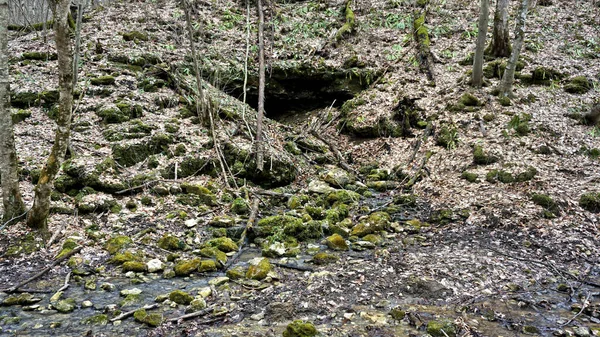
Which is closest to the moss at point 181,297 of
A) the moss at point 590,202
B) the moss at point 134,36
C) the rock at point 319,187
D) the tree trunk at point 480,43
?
the rock at point 319,187

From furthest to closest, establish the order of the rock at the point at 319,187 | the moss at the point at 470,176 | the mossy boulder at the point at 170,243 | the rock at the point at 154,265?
the rock at the point at 319,187 → the moss at the point at 470,176 → the mossy boulder at the point at 170,243 → the rock at the point at 154,265

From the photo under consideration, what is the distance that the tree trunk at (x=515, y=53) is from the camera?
376 inches

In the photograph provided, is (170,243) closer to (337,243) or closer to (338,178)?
(337,243)

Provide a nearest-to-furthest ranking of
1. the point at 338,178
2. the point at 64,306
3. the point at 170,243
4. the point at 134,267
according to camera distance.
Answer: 1. the point at 64,306
2. the point at 134,267
3. the point at 170,243
4. the point at 338,178

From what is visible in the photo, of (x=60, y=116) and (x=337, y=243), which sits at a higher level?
(x=60, y=116)

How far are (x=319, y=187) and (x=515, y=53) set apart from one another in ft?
21.4

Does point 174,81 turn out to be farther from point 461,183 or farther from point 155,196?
point 461,183

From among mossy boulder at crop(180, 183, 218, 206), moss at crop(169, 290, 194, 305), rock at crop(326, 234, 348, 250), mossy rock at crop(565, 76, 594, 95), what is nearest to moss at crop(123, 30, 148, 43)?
mossy boulder at crop(180, 183, 218, 206)

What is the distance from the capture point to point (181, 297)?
459 centimetres

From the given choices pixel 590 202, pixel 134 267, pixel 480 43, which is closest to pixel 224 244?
pixel 134 267

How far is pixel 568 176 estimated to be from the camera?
304 inches

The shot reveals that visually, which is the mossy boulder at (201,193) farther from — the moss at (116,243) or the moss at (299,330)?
the moss at (299,330)

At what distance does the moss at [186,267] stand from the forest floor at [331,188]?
2.4 inches

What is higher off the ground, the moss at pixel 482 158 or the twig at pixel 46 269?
the moss at pixel 482 158
